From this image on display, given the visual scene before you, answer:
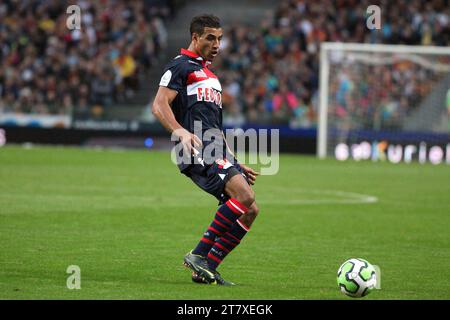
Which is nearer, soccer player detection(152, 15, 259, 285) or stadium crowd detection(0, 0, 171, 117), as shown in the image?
soccer player detection(152, 15, 259, 285)

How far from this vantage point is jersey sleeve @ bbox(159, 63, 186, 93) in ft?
29.5

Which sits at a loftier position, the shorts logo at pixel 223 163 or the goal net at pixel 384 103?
the shorts logo at pixel 223 163

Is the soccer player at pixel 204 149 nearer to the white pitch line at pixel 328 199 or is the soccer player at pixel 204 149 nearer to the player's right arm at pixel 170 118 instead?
the player's right arm at pixel 170 118

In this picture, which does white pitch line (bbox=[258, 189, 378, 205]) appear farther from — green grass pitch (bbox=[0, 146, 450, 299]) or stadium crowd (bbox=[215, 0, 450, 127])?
stadium crowd (bbox=[215, 0, 450, 127])

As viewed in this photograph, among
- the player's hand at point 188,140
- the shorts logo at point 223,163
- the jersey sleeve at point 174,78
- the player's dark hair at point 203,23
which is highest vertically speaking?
the player's dark hair at point 203,23

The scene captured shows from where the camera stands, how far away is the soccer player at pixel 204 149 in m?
8.88

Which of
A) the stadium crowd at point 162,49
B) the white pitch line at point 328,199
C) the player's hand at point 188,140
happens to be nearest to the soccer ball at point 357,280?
the player's hand at point 188,140

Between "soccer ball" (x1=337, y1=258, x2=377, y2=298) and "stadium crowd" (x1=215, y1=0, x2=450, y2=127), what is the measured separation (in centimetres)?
2352

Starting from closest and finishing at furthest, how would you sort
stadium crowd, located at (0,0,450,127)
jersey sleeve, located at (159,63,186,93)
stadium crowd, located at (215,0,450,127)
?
jersey sleeve, located at (159,63,186,93) → stadium crowd, located at (215,0,450,127) → stadium crowd, located at (0,0,450,127)

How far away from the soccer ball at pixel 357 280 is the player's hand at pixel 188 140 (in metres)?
1.70

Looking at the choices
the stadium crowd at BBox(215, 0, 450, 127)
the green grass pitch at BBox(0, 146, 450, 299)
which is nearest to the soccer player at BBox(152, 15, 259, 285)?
the green grass pitch at BBox(0, 146, 450, 299)
